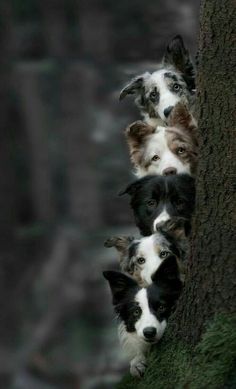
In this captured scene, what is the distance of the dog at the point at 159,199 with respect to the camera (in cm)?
618

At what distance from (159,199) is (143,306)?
A: 0.66 m

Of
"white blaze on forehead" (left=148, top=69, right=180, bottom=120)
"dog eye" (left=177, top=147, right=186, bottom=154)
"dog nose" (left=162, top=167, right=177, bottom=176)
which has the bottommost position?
"dog nose" (left=162, top=167, right=177, bottom=176)

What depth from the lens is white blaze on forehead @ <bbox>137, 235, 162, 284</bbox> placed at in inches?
242

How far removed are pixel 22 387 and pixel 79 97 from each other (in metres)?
4.05

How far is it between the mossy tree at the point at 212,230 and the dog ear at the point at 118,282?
0.38 metres

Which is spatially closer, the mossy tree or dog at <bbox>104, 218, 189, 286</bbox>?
the mossy tree

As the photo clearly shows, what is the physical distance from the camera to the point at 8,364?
1447 cm

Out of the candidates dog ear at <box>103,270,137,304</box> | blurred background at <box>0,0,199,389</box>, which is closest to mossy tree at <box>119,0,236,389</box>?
dog ear at <box>103,270,137,304</box>

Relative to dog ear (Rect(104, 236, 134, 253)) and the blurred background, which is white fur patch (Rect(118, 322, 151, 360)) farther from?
the blurred background

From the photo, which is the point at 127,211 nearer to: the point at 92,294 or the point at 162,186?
the point at 92,294

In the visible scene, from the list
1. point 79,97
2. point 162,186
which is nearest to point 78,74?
point 79,97

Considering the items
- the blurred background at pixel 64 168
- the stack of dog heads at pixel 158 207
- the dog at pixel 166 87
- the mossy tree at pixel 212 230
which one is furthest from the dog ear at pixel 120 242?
the blurred background at pixel 64 168

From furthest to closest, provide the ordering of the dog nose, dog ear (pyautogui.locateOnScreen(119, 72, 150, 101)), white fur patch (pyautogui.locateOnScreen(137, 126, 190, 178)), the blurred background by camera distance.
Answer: the blurred background
dog ear (pyautogui.locateOnScreen(119, 72, 150, 101))
white fur patch (pyautogui.locateOnScreen(137, 126, 190, 178))
the dog nose

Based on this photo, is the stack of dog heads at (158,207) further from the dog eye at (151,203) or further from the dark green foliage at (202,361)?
the dark green foliage at (202,361)
